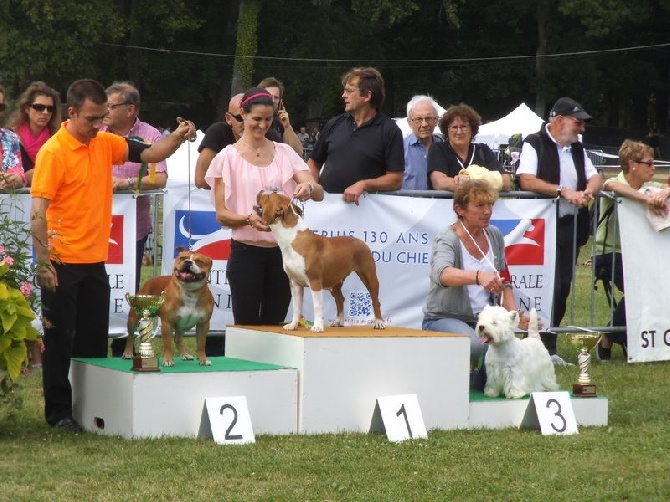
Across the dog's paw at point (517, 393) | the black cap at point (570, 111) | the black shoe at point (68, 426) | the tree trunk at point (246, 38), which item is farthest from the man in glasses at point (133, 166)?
the tree trunk at point (246, 38)

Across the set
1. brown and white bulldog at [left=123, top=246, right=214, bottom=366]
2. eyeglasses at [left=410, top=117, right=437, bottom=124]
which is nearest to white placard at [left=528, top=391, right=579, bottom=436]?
brown and white bulldog at [left=123, top=246, right=214, bottom=366]

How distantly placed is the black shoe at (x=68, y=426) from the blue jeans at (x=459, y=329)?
198cm

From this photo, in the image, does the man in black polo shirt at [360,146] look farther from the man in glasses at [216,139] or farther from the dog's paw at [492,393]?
the dog's paw at [492,393]

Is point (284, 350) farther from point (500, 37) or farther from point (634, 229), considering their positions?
point (500, 37)

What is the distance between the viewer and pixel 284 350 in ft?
20.2

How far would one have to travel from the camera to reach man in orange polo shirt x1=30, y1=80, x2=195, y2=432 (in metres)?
5.88

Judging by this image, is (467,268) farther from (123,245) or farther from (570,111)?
(123,245)

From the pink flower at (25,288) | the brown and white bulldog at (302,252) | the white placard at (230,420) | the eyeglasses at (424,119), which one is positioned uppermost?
the eyeglasses at (424,119)

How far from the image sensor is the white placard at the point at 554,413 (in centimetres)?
614

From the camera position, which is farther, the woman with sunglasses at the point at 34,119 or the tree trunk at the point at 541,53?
the tree trunk at the point at 541,53

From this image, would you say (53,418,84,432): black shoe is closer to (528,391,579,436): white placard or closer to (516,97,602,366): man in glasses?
(528,391,579,436): white placard

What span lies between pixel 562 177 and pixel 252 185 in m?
3.17

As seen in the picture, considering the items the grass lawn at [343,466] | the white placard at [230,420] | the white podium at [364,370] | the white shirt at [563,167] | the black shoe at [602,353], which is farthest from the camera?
the black shoe at [602,353]

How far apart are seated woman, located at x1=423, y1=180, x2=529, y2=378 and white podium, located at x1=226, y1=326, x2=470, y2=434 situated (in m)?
0.37
